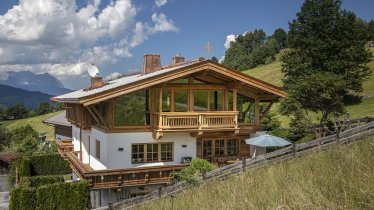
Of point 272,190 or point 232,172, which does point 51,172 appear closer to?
point 232,172

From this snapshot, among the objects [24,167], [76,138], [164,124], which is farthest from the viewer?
[24,167]

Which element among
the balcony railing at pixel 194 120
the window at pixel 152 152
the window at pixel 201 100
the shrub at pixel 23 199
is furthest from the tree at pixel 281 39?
the shrub at pixel 23 199

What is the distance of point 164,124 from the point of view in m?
20.2

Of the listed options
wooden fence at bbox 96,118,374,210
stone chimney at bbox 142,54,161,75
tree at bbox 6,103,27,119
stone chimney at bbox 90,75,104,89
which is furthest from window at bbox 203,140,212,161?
tree at bbox 6,103,27,119

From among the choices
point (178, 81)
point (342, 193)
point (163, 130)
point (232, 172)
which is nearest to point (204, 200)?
point (342, 193)

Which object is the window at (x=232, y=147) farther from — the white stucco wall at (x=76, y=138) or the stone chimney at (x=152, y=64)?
the white stucco wall at (x=76, y=138)

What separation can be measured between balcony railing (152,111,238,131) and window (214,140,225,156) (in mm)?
1548

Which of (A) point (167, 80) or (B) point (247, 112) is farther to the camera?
(B) point (247, 112)

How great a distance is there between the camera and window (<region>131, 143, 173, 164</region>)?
2072 cm

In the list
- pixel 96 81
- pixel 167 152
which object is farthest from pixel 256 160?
pixel 96 81

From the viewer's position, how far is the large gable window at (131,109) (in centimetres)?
2042

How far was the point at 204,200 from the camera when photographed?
22.5 ft

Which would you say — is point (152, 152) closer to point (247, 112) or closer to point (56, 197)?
point (56, 197)

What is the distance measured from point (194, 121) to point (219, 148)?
2.79 meters
